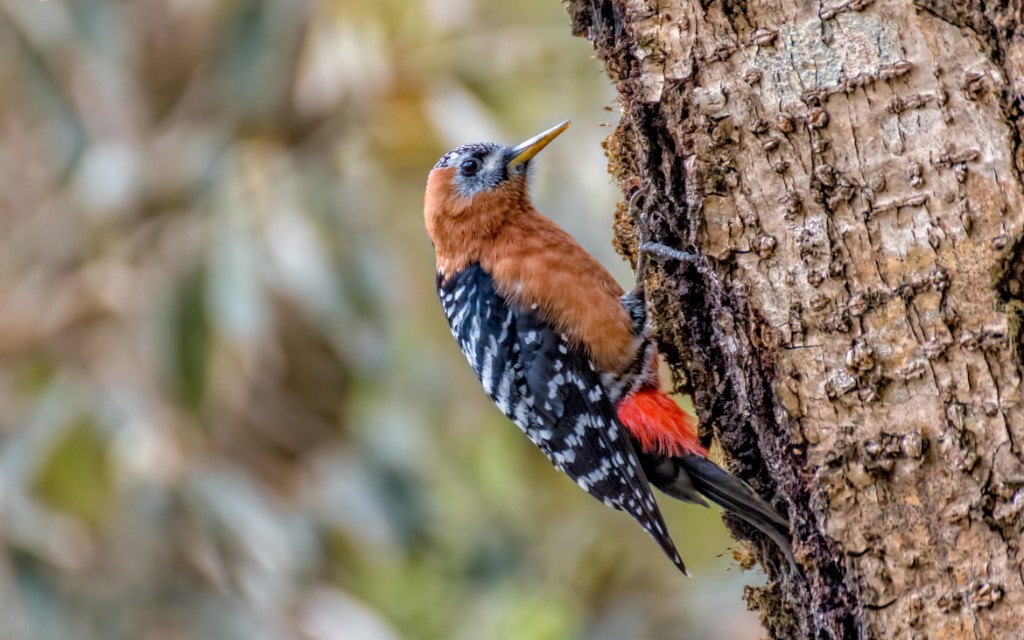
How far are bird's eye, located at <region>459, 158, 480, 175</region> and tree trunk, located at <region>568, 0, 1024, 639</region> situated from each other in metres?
1.44

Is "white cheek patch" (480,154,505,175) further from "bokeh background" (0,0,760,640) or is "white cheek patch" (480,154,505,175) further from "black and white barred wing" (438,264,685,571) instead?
"bokeh background" (0,0,760,640)

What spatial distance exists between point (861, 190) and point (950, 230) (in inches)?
7.0

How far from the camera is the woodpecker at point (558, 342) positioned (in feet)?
10.3

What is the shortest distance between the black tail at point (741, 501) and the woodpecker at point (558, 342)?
0.04 meters

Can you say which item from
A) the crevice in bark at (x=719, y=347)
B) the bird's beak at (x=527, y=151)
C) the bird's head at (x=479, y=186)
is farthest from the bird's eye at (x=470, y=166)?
the crevice in bark at (x=719, y=347)

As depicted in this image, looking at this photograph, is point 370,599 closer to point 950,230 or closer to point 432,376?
point 432,376

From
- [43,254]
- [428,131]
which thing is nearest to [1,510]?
[43,254]

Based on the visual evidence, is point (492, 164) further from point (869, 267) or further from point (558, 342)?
point (869, 267)

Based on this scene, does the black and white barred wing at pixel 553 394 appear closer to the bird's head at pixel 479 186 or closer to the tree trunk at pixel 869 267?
the bird's head at pixel 479 186

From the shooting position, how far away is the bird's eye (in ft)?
12.4

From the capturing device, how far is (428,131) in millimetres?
6145

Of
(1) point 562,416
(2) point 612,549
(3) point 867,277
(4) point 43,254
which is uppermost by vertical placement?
(4) point 43,254

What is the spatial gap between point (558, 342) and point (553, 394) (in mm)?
161

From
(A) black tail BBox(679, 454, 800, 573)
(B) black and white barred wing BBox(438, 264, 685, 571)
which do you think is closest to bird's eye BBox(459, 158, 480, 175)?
(B) black and white barred wing BBox(438, 264, 685, 571)
